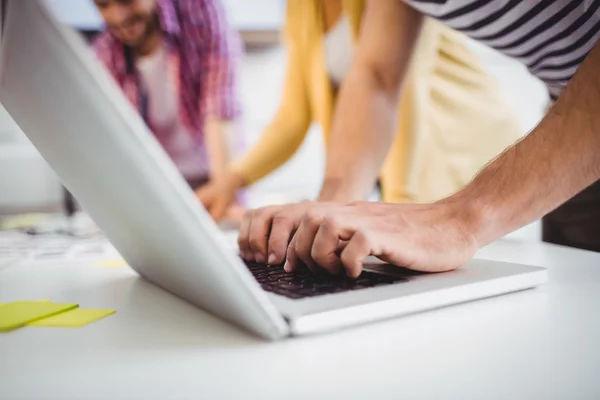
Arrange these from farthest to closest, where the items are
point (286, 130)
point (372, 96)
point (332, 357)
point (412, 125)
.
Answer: point (286, 130), point (412, 125), point (372, 96), point (332, 357)

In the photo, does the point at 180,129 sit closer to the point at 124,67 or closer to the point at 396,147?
the point at 124,67

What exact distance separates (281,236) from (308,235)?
70 mm

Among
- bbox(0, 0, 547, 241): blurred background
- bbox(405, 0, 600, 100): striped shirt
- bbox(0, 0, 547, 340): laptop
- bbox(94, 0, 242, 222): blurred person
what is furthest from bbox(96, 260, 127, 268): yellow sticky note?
bbox(0, 0, 547, 241): blurred background

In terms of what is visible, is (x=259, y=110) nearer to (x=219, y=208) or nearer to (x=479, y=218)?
(x=219, y=208)

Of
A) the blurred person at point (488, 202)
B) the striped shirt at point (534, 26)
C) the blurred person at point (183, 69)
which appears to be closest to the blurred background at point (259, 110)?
the blurred person at point (183, 69)

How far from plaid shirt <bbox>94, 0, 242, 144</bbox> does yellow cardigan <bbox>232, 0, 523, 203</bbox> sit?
0.78 metres

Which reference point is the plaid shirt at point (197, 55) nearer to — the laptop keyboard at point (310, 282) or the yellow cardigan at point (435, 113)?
the yellow cardigan at point (435, 113)

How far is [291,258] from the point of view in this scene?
0.53m

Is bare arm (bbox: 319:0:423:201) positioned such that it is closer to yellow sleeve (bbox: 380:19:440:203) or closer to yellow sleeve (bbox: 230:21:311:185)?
yellow sleeve (bbox: 380:19:440:203)

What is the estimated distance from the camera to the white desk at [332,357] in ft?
0.95

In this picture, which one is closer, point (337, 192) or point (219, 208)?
point (337, 192)

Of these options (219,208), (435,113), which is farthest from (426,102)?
(219,208)

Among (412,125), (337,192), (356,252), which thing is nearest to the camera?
(356,252)

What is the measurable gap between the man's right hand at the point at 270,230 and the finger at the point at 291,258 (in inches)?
0.7
